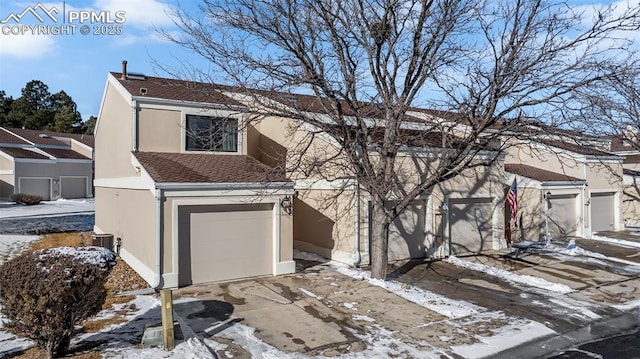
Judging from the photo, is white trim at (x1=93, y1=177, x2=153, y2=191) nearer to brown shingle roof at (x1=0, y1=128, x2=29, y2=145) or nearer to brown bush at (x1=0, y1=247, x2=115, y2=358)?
brown bush at (x1=0, y1=247, x2=115, y2=358)

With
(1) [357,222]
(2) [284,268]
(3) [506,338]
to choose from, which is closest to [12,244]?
(2) [284,268]

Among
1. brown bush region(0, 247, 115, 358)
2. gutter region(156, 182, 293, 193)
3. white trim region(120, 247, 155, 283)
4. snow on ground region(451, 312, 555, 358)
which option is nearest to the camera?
brown bush region(0, 247, 115, 358)

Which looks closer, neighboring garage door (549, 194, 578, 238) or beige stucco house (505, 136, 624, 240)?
beige stucco house (505, 136, 624, 240)

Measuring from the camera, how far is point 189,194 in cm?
1096

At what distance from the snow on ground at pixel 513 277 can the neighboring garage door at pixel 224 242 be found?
657 centimetres

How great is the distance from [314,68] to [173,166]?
4913 mm

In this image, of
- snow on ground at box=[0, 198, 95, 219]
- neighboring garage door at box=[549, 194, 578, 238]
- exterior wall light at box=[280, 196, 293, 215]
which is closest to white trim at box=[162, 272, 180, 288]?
exterior wall light at box=[280, 196, 293, 215]

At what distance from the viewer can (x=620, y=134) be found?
861 inches

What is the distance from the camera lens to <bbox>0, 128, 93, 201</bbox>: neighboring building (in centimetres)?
3359

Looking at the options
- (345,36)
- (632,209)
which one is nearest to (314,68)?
(345,36)

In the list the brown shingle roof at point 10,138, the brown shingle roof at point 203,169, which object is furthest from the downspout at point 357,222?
the brown shingle roof at point 10,138

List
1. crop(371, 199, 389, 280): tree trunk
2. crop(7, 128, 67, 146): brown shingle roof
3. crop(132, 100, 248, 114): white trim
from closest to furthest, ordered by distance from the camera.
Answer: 1. crop(371, 199, 389, 280): tree trunk
2. crop(132, 100, 248, 114): white trim
3. crop(7, 128, 67, 146): brown shingle roof

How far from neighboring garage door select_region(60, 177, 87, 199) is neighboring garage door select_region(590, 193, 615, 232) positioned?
3896cm

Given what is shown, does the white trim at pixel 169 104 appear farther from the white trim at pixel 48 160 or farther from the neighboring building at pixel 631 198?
the white trim at pixel 48 160
